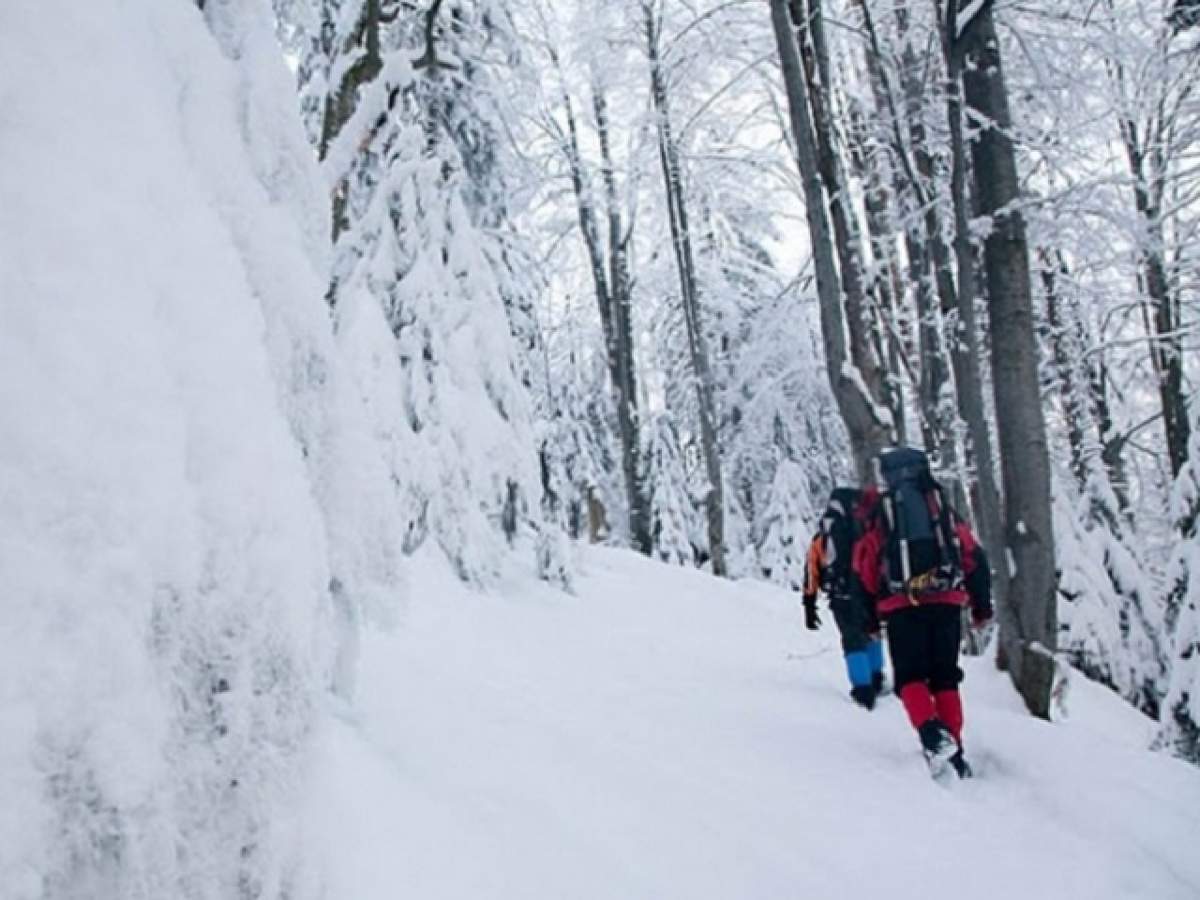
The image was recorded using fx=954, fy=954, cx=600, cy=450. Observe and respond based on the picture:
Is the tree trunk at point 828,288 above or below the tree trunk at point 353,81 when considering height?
below

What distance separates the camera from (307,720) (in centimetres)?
138

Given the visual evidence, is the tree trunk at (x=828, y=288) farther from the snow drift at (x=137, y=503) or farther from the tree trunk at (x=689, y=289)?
the tree trunk at (x=689, y=289)

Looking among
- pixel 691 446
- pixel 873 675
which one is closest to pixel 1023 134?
pixel 873 675

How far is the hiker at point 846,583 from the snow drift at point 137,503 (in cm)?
477

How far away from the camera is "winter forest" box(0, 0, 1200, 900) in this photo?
3.58 feet

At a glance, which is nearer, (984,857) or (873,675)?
(984,857)

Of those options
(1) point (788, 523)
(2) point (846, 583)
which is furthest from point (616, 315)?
(2) point (846, 583)

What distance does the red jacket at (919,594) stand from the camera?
4.91 m

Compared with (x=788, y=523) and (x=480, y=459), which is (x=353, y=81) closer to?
(x=480, y=459)

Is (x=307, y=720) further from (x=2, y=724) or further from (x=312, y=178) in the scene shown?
(x=312, y=178)

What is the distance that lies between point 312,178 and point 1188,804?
449 centimetres

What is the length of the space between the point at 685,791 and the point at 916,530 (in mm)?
1920

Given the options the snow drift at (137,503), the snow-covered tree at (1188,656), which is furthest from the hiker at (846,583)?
the snow drift at (137,503)

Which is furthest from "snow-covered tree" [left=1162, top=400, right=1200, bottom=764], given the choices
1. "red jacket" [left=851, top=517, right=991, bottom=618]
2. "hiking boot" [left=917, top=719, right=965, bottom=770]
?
"hiking boot" [left=917, top=719, right=965, bottom=770]
